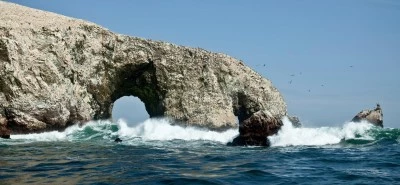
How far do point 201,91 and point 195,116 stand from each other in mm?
3791

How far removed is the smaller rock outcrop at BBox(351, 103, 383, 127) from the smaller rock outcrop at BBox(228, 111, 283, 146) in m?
35.0

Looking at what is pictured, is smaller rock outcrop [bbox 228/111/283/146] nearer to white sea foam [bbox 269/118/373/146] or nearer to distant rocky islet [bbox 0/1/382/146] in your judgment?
distant rocky islet [bbox 0/1/382/146]

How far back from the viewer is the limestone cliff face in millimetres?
41875

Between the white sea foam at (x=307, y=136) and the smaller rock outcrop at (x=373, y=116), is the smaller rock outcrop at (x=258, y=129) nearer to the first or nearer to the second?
the white sea foam at (x=307, y=136)

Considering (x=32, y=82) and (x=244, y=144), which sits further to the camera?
(x=32, y=82)

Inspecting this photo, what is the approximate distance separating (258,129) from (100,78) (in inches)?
1082

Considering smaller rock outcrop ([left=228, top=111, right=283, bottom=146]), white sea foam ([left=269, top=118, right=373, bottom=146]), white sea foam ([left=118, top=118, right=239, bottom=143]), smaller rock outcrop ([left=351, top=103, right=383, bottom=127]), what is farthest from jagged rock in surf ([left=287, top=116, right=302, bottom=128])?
smaller rock outcrop ([left=228, top=111, right=283, bottom=146])

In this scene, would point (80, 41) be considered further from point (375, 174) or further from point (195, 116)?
point (375, 174)

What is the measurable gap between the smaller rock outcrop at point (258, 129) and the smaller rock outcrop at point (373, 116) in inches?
1380

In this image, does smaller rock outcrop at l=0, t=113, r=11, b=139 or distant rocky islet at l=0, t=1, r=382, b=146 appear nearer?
smaller rock outcrop at l=0, t=113, r=11, b=139

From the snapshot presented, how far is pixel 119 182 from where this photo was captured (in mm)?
13516

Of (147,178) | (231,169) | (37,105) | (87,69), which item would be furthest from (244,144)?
(87,69)

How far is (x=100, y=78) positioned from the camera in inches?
2032

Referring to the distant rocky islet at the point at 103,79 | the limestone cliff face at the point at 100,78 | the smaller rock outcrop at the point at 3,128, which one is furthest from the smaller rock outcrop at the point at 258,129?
the limestone cliff face at the point at 100,78
